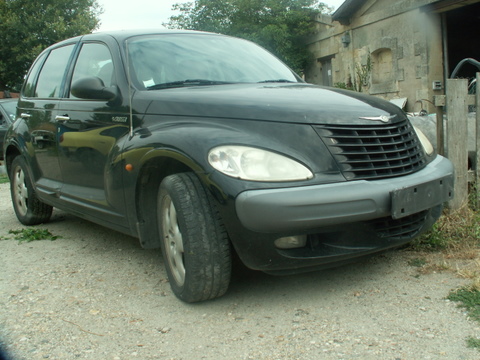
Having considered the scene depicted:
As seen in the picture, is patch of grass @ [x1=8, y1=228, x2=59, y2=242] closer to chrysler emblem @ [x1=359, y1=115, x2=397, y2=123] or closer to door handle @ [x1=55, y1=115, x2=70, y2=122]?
door handle @ [x1=55, y1=115, x2=70, y2=122]

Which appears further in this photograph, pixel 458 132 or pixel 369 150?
pixel 458 132

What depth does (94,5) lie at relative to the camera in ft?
99.6

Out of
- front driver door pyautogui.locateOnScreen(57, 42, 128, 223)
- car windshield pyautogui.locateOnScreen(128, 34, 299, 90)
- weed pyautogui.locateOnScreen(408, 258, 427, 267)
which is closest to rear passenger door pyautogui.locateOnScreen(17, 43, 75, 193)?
front driver door pyautogui.locateOnScreen(57, 42, 128, 223)

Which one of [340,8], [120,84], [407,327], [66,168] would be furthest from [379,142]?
[340,8]

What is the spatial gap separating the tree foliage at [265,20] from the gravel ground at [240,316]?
52.0ft

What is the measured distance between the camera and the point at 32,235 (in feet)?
16.7

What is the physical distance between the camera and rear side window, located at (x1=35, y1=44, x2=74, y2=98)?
4734mm

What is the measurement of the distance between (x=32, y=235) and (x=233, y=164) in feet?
10.0

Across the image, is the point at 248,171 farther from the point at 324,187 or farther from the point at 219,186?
the point at 324,187

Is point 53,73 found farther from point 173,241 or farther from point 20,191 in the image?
point 173,241

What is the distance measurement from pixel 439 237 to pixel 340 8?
38.3ft

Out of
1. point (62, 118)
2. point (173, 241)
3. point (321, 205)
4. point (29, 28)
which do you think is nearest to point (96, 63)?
point (62, 118)

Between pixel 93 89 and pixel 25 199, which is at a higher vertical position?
pixel 93 89

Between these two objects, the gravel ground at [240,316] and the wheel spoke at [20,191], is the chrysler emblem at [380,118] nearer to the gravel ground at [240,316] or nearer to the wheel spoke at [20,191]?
the gravel ground at [240,316]
